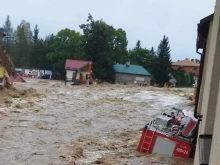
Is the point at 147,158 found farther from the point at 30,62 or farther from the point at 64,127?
the point at 30,62

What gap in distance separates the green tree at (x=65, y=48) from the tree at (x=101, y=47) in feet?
9.81

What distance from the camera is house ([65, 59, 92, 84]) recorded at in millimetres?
54862

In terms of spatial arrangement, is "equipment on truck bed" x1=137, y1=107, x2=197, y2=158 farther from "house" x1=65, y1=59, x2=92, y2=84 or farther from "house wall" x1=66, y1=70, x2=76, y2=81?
"house wall" x1=66, y1=70, x2=76, y2=81

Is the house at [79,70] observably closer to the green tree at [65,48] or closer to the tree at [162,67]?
the green tree at [65,48]

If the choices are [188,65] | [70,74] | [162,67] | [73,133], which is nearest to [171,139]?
[73,133]

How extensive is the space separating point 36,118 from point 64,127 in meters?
2.82

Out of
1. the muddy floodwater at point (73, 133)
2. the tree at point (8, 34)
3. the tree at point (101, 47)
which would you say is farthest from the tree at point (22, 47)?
the muddy floodwater at point (73, 133)

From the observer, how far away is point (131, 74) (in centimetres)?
7144

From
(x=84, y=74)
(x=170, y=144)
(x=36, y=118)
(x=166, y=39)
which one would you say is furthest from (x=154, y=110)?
(x=166, y=39)

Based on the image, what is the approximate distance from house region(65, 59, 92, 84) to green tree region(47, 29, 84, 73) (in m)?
7.02

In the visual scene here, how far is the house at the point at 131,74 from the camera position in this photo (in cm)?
6981

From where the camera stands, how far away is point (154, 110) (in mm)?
25750

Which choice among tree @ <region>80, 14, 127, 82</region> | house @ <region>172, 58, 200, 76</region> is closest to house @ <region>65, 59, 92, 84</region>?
tree @ <region>80, 14, 127, 82</region>

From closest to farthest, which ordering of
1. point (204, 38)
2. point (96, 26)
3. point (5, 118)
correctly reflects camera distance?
point (204, 38) < point (5, 118) < point (96, 26)
